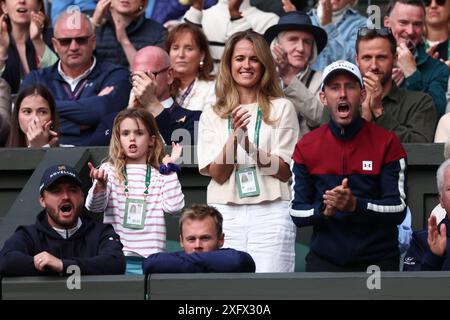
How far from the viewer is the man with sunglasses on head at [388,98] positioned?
1095 centimetres

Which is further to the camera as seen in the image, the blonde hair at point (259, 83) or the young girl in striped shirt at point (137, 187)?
the blonde hair at point (259, 83)

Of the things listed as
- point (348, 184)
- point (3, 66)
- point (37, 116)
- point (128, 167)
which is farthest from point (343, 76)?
point (3, 66)

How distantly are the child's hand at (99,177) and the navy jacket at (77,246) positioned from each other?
35 centimetres

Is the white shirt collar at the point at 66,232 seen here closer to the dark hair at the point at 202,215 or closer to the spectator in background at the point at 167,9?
the dark hair at the point at 202,215

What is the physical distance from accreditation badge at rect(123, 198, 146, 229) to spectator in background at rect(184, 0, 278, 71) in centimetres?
278

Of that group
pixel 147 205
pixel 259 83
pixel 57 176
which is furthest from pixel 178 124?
pixel 57 176

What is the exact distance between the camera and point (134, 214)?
33.4 ft

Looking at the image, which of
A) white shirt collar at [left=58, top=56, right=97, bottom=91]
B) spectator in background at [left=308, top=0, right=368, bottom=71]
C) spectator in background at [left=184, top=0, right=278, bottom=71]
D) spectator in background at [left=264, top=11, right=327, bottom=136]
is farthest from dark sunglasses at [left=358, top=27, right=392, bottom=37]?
white shirt collar at [left=58, top=56, right=97, bottom=91]

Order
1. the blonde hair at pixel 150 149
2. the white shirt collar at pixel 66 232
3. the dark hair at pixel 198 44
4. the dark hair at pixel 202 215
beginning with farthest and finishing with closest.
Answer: the dark hair at pixel 198 44 < the blonde hair at pixel 150 149 < the white shirt collar at pixel 66 232 < the dark hair at pixel 202 215

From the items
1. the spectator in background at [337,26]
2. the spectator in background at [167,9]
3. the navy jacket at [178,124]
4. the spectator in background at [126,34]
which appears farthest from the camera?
the spectator in background at [167,9]

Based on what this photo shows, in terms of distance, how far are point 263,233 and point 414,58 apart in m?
2.36

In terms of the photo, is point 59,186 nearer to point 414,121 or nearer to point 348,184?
point 348,184

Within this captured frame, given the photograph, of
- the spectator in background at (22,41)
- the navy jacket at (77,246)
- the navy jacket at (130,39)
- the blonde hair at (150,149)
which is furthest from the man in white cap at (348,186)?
the spectator in background at (22,41)
